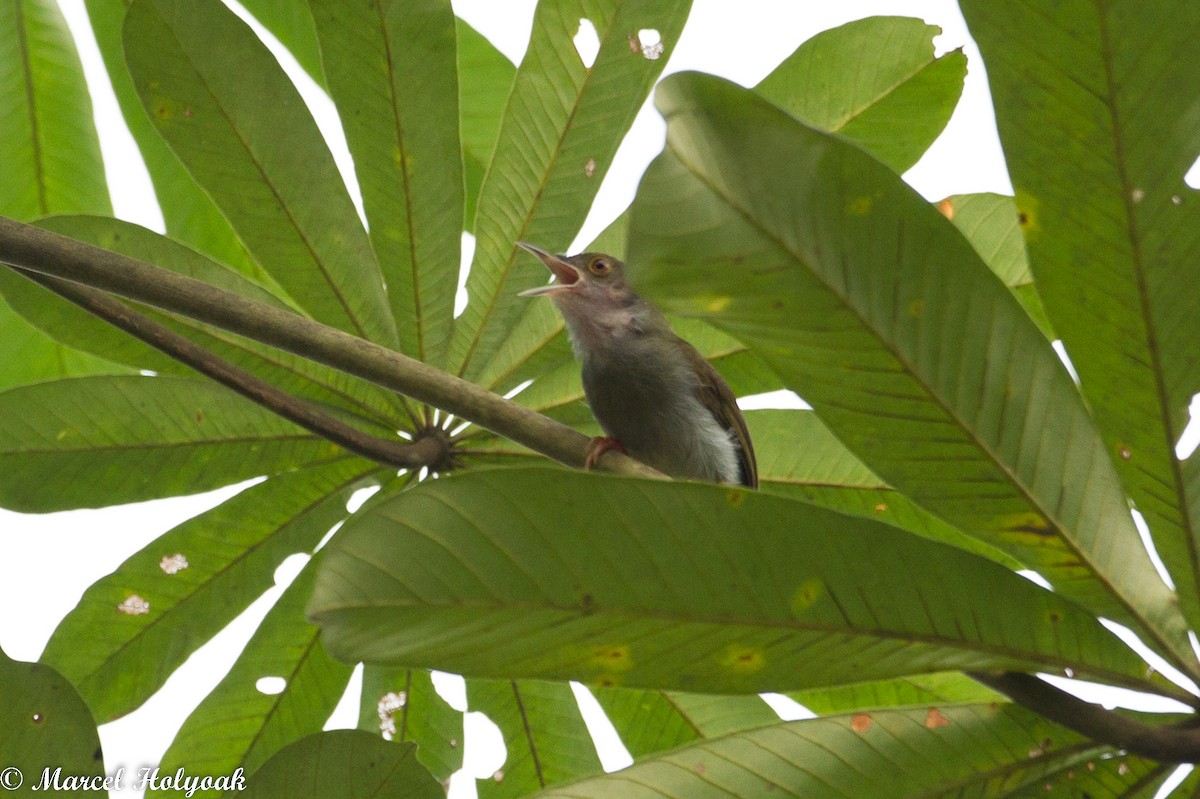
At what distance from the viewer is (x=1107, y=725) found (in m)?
1.68

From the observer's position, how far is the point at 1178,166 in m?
1.65

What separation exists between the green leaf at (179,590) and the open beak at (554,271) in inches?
26.5

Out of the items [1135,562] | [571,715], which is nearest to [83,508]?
[571,715]

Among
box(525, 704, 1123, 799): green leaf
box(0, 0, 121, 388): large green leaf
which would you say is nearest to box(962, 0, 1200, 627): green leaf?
box(525, 704, 1123, 799): green leaf

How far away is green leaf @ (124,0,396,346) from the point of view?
2789 millimetres

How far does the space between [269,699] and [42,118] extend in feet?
6.19

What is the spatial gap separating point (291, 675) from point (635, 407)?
1.28m

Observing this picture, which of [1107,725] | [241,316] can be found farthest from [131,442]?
[1107,725]

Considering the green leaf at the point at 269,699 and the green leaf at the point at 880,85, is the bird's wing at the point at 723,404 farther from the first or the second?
the green leaf at the point at 269,699

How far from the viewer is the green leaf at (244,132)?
9.15 ft

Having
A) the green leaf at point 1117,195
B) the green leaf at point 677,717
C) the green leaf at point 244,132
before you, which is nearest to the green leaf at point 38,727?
the green leaf at point 244,132

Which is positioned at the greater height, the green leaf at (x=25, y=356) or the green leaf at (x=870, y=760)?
the green leaf at (x=25, y=356)

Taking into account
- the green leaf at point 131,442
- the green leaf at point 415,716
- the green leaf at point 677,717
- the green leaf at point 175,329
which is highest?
the green leaf at point 175,329

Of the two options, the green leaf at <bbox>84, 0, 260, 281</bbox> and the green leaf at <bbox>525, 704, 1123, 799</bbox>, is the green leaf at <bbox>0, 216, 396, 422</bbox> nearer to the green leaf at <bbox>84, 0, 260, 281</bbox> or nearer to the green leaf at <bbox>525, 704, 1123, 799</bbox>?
the green leaf at <bbox>84, 0, 260, 281</bbox>
